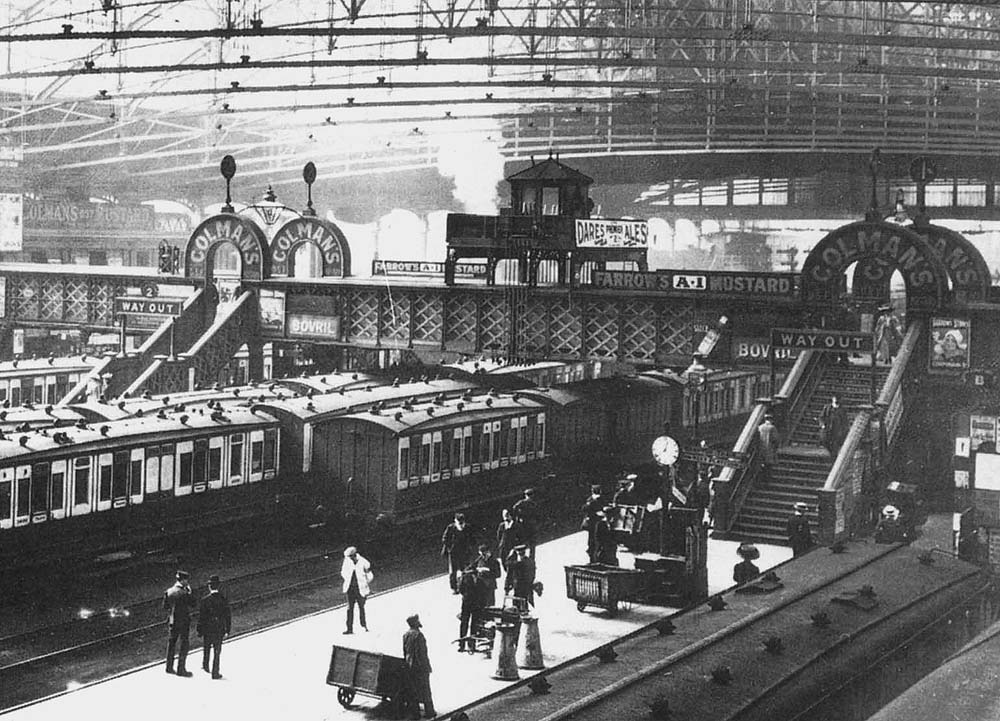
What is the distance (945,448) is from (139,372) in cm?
2453

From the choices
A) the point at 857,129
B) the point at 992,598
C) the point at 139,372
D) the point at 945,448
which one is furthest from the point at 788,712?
the point at 857,129

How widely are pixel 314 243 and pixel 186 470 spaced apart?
65.3ft

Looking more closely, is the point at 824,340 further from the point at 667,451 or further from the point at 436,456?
the point at 436,456

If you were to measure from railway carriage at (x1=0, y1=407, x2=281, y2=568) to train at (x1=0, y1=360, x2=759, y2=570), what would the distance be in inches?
1.0

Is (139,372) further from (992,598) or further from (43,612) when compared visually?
(992,598)

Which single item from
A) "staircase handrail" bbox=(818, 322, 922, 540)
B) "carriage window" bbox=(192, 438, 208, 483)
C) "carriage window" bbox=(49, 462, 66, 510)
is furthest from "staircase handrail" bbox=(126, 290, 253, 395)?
"staircase handrail" bbox=(818, 322, 922, 540)

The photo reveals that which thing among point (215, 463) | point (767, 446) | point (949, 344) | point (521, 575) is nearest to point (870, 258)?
point (949, 344)

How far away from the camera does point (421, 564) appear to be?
25.2 metres

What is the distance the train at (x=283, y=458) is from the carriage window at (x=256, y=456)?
1.2 inches

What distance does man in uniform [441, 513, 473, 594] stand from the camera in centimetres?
2080

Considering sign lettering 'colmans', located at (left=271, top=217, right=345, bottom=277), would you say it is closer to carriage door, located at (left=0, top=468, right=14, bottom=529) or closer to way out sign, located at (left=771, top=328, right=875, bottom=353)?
way out sign, located at (left=771, top=328, right=875, bottom=353)

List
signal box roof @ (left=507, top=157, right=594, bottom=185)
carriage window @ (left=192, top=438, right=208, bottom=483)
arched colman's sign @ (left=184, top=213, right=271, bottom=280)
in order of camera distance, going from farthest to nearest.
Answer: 1. arched colman's sign @ (left=184, top=213, right=271, bottom=280)
2. signal box roof @ (left=507, top=157, right=594, bottom=185)
3. carriage window @ (left=192, top=438, right=208, bottom=483)

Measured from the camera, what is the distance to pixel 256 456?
26.7 m

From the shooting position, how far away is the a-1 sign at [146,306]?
40188mm
